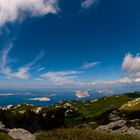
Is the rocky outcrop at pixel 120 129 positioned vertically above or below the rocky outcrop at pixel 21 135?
below

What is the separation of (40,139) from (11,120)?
139541 millimetres

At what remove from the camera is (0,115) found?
167m

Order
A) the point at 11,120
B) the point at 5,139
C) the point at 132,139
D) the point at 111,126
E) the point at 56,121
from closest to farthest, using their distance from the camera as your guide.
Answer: the point at 5,139 → the point at 132,139 → the point at 111,126 → the point at 56,121 → the point at 11,120

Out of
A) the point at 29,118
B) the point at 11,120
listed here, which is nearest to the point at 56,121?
the point at 29,118

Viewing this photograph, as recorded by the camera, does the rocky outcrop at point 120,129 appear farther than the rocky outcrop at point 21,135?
Yes

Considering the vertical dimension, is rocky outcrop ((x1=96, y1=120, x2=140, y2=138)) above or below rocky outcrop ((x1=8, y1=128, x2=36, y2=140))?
below

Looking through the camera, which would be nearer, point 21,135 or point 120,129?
point 21,135

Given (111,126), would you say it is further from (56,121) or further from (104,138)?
(56,121)

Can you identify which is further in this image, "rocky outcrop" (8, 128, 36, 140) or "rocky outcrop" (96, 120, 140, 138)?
"rocky outcrop" (96, 120, 140, 138)

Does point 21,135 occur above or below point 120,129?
above

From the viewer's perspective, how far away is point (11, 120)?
6334 inches

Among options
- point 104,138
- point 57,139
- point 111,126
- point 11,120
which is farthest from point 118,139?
point 11,120

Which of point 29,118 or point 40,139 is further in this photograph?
point 29,118

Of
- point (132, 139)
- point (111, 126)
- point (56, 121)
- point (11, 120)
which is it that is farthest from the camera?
point (11, 120)
